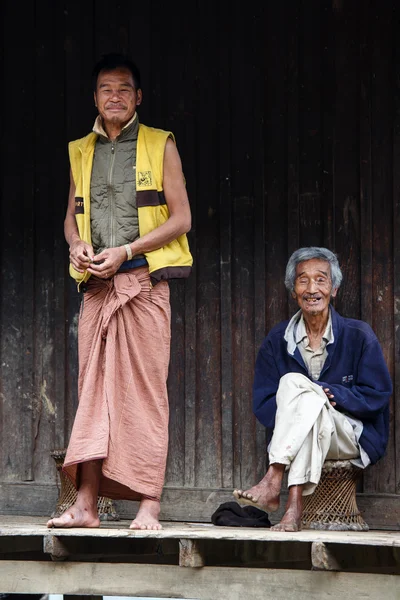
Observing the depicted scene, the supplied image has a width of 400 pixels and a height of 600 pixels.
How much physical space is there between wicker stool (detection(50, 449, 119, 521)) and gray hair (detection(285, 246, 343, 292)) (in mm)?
1464

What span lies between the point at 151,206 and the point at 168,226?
13 centimetres

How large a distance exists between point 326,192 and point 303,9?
0.98m

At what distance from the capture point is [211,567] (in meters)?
5.29

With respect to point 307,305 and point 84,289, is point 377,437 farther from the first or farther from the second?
point 84,289

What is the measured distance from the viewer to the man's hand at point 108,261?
5.58m

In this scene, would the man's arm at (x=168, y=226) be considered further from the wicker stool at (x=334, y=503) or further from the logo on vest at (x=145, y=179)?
the wicker stool at (x=334, y=503)

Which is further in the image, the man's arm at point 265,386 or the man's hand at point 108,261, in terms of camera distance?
the man's arm at point 265,386

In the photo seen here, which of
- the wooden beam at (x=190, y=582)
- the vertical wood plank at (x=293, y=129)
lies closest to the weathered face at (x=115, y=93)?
the vertical wood plank at (x=293, y=129)

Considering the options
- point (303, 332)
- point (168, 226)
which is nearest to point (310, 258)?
point (303, 332)

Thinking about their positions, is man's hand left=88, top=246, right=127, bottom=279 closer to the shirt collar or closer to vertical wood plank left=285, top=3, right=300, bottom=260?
the shirt collar

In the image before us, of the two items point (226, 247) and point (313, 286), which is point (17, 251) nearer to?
point (226, 247)

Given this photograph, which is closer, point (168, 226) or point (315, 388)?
point (168, 226)

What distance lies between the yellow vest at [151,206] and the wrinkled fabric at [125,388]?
8cm

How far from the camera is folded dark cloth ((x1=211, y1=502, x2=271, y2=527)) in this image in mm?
6094
